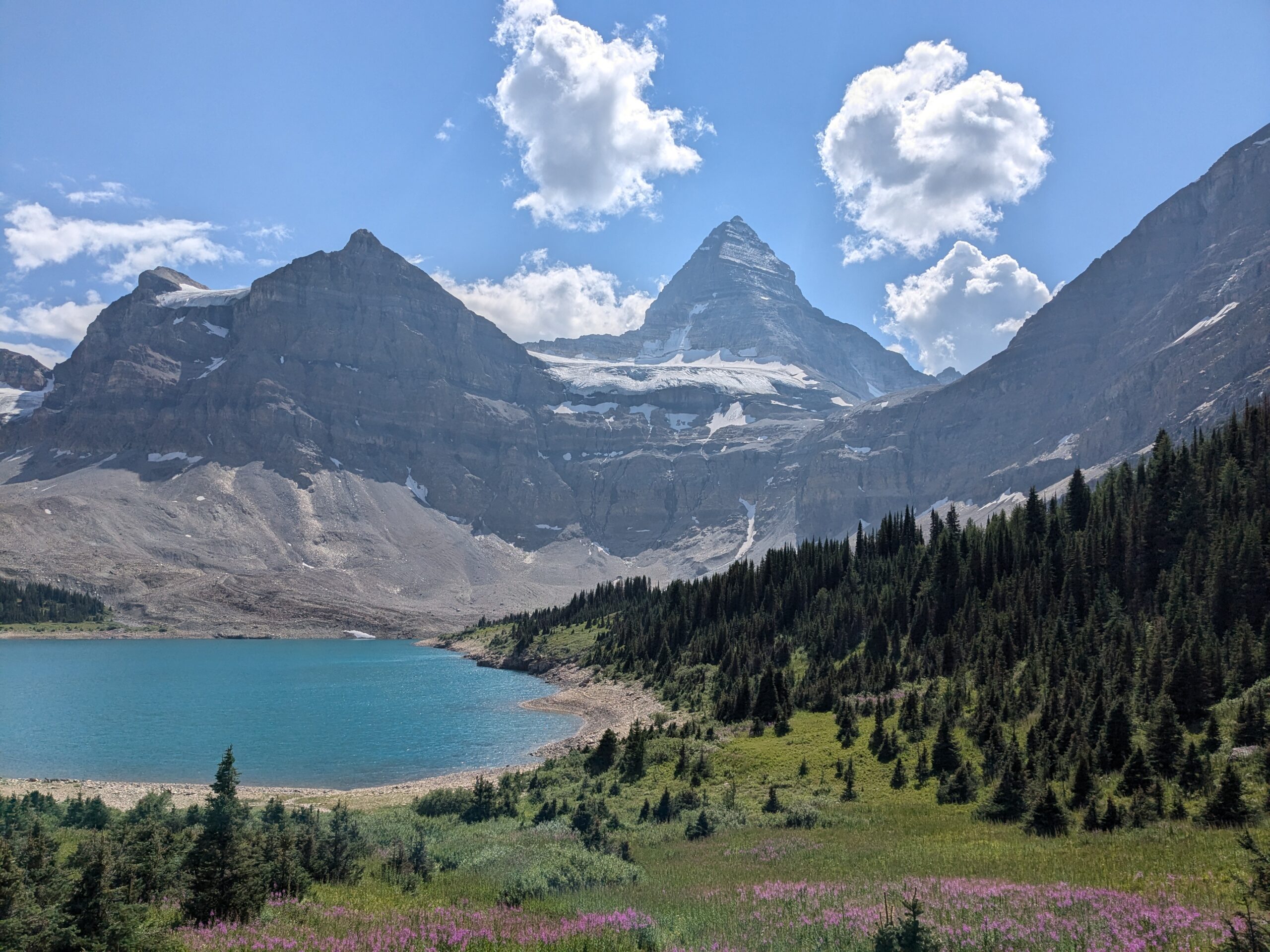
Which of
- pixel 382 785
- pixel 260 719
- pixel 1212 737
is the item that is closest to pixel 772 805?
pixel 1212 737

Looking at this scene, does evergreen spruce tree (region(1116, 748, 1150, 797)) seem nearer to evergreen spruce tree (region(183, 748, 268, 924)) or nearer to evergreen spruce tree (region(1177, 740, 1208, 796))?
evergreen spruce tree (region(1177, 740, 1208, 796))

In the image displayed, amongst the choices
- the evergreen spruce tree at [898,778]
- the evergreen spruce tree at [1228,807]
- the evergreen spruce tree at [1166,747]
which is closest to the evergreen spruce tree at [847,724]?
the evergreen spruce tree at [898,778]

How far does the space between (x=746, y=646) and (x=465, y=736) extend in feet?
103

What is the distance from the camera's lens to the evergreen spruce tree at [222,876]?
1300 centimetres

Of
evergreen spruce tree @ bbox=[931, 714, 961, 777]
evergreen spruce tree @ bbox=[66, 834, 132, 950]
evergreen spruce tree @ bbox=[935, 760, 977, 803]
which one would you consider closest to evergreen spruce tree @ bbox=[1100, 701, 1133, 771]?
evergreen spruce tree @ bbox=[935, 760, 977, 803]

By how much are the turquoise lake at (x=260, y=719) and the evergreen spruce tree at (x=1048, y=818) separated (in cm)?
4502

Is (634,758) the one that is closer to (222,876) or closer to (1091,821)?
(1091,821)

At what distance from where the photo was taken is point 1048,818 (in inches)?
894

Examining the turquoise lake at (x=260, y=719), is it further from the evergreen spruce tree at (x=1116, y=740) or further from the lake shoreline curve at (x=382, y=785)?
the evergreen spruce tree at (x=1116, y=740)

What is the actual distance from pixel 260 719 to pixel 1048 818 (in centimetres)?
7964

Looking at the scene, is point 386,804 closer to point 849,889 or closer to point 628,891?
point 628,891

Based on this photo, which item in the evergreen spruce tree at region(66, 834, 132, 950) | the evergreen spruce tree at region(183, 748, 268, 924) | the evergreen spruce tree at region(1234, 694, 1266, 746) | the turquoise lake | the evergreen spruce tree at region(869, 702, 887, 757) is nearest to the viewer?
the evergreen spruce tree at region(66, 834, 132, 950)

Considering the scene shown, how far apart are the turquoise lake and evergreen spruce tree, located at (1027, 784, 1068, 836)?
45.0 m

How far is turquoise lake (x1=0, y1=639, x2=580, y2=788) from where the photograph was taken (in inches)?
2319
